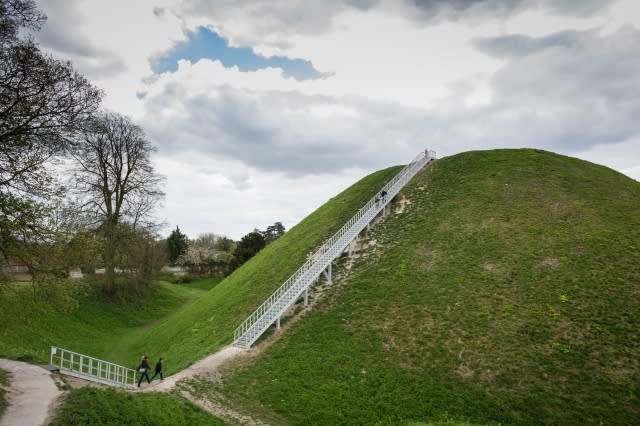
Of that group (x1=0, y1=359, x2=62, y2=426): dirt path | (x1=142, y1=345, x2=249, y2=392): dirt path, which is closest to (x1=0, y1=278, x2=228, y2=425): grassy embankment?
(x1=0, y1=359, x2=62, y2=426): dirt path

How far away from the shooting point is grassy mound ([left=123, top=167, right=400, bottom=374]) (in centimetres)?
2678

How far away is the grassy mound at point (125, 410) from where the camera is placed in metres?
11.8

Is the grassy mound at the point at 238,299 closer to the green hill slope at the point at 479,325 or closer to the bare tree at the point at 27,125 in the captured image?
the green hill slope at the point at 479,325

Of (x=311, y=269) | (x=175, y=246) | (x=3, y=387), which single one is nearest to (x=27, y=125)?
(x=3, y=387)

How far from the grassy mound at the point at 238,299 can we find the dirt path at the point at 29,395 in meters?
8.12

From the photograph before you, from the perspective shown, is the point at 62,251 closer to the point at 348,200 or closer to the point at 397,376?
the point at 397,376

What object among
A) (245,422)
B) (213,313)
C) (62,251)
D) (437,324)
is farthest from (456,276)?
(62,251)

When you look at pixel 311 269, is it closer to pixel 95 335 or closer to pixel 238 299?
pixel 238 299

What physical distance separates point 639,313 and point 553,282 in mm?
4403

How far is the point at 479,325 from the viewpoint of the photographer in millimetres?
21984

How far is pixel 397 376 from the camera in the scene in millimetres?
19344

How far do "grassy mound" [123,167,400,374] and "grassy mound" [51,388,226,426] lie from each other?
8124 mm

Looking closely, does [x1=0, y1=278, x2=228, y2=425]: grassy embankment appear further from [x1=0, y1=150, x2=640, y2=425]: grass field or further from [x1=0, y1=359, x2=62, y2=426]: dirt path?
[x1=0, y1=359, x2=62, y2=426]: dirt path

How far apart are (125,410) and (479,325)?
60.0 ft
